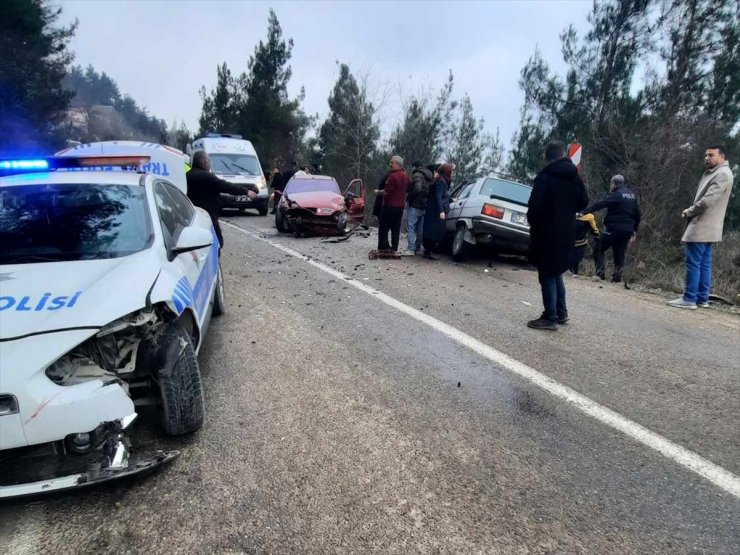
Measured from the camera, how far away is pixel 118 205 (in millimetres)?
3523

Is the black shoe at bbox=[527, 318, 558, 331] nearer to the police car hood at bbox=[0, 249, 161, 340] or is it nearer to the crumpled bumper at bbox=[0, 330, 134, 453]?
the police car hood at bbox=[0, 249, 161, 340]

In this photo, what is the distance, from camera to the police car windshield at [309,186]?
13.1 m

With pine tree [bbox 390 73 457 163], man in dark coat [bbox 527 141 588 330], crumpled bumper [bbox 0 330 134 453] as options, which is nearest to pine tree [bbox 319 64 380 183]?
pine tree [bbox 390 73 457 163]

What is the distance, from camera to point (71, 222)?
3268 millimetres

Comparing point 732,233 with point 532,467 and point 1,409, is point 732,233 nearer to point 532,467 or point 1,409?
point 532,467

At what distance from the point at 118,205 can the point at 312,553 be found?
270 cm

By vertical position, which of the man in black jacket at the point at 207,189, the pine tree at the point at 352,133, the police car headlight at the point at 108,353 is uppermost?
the pine tree at the point at 352,133

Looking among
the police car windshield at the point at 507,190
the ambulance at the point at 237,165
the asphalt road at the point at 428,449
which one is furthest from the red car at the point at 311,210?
the asphalt road at the point at 428,449

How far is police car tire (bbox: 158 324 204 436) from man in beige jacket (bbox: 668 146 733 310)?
6.13 metres

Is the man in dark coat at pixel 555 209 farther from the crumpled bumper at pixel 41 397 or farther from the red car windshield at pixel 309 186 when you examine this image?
the red car windshield at pixel 309 186

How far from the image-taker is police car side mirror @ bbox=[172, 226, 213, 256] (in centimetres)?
325

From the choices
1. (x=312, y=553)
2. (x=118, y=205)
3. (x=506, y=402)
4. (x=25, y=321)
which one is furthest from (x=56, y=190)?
(x=506, y=402)

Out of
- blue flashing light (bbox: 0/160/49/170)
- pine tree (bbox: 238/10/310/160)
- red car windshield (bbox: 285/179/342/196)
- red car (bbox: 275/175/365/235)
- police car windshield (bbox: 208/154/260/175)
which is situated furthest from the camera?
pine tree (bbox: 238/10/310/160)

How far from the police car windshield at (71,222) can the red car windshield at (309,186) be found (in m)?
9.45
